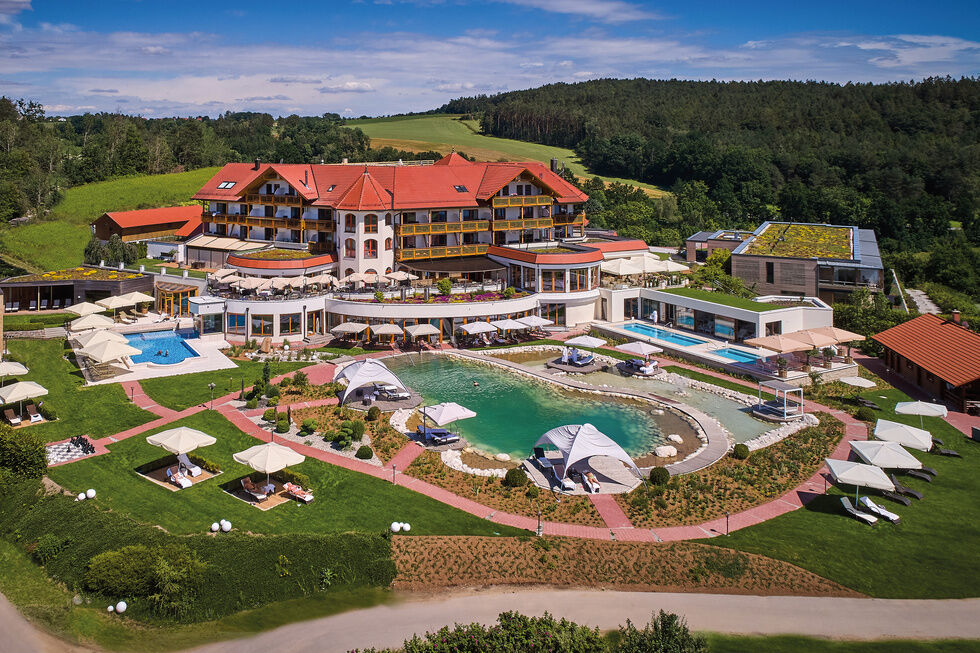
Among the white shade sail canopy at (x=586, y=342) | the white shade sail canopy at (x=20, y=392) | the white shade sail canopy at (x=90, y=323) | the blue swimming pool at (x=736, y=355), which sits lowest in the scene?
the blue swimming pool at (x=736, y=355)

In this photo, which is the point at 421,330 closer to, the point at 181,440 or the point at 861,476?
the point at 181,440

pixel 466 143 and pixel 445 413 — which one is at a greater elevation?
pixel 466 143

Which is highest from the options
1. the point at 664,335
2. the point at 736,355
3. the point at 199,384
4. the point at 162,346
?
the point at 162,346

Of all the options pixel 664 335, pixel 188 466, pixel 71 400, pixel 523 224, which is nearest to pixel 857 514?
pixel 188 466

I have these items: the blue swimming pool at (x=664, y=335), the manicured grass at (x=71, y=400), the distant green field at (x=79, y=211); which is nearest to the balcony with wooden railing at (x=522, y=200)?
the blue swimming pool at (x=664, y=335)

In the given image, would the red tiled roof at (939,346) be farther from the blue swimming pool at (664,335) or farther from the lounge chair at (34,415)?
the lounge chair at (34,415)

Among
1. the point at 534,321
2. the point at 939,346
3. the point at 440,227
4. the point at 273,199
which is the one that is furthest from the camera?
the point at 273,199

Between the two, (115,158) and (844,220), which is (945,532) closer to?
(844,220)
